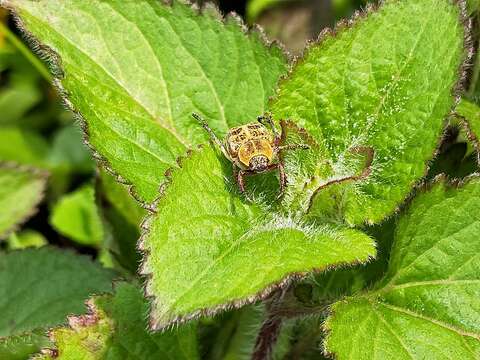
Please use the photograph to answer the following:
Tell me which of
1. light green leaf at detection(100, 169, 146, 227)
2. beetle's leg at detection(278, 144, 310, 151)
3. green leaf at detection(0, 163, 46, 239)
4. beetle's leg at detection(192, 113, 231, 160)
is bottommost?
light green leaf at detection(100, 169, 146, 227)

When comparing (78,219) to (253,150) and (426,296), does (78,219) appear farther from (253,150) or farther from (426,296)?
(426,296)

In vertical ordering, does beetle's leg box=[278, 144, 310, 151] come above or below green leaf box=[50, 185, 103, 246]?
above

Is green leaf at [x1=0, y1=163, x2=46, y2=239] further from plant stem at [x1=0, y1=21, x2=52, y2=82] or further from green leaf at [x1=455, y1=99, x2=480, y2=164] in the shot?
green leaf at [x1=455, y1=99, x2=480, y2=164]

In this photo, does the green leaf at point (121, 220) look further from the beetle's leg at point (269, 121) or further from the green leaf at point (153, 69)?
the beetle's leg at point (269, 121)

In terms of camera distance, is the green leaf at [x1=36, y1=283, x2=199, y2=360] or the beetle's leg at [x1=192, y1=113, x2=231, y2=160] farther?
the green leaf at [x1=36, y1=283, x2=199, y2=360]

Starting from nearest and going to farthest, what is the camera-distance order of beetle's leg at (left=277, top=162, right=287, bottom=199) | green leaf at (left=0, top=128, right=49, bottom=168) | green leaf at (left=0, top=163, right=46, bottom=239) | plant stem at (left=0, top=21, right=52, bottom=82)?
beetle's leg at (left=277, top=162, right=287, bottom=199)
green leaf at (left=0, top=163, right=46, bottom=239)
plant stem at (left=0, top=21, right=52, bottom=82)
green leaf at (left=0, top=128, right=49, bottom=168)

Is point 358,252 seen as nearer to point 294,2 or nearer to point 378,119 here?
point 378,119

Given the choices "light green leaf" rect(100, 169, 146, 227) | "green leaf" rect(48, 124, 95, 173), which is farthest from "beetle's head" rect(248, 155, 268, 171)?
"green leaf" rect(48, 124, 95, 173)
